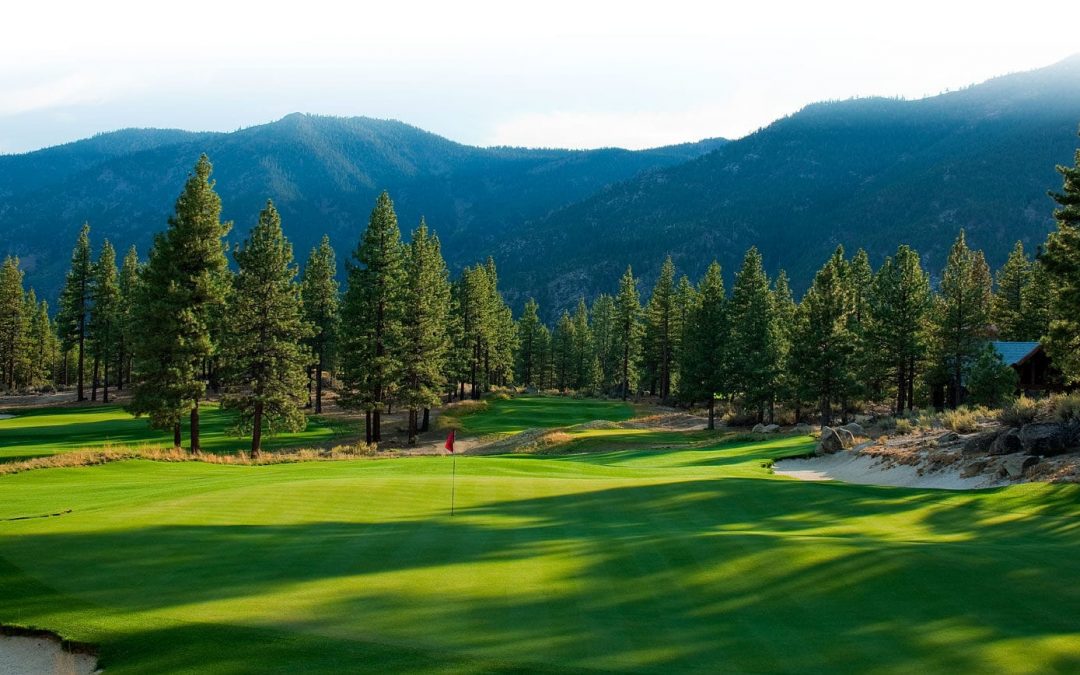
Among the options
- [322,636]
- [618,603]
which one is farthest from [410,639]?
[618,603]

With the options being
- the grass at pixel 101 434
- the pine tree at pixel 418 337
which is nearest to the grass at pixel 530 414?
the pine tree at pixel 418 337

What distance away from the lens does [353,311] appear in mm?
50000

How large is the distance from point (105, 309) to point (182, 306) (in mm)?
42098

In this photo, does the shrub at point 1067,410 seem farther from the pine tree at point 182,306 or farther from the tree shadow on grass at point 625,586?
the pine tree at point 182,306

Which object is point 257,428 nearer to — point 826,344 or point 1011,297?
point 826,344

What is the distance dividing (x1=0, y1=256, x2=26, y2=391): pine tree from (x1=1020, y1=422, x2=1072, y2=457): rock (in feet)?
294

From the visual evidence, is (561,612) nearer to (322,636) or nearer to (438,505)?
(322,636)

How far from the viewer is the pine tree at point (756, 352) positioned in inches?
2140

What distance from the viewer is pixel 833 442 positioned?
33.7 meters

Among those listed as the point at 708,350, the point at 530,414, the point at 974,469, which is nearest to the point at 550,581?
the point at 974,469

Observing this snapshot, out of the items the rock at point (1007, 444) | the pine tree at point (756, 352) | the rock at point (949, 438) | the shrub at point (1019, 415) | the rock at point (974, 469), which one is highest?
the pine tree at point (756, 352)

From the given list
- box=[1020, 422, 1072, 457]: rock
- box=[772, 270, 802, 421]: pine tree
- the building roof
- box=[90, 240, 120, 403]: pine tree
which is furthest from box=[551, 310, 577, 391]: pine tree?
box=[1020, 422, 1072, 457]: rock

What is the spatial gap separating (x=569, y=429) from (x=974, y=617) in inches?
1807

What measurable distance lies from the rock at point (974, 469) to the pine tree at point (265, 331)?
2975 cm
